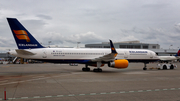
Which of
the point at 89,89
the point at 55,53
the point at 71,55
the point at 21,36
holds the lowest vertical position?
the point at 89,89

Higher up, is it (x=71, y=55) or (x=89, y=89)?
(x=71, y=55)

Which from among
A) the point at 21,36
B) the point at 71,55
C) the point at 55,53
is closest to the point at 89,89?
the point at 55,53

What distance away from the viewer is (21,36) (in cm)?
2016

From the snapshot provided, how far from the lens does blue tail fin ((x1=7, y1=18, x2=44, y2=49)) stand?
63.8ft

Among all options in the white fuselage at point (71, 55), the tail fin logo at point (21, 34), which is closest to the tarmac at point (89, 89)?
the white fuselage at point (71, 55)

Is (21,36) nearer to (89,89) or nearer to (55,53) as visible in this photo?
(55,53)

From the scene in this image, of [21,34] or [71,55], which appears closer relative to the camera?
[21,34]

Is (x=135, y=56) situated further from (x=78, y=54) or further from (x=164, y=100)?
(x=164, y=100)

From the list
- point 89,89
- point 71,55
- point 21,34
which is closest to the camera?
point 89,89

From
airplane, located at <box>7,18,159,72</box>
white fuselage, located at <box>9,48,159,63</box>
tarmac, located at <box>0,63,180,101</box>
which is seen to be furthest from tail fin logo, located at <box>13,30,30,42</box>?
tarmac, located at <box>0,63,180,101</box>

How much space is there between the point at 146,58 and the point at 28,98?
22.6 m

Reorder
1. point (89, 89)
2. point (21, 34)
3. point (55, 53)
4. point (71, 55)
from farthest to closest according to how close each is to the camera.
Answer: point (71, 55), point (55, 53), point (21, 34), point (89, 89)

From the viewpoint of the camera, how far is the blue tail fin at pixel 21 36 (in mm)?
19453

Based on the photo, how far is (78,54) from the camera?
23.0 meters
